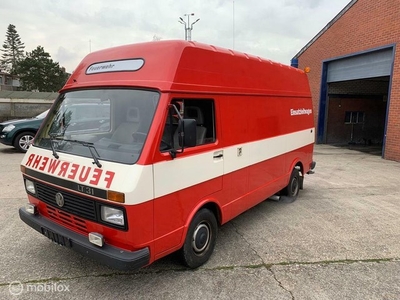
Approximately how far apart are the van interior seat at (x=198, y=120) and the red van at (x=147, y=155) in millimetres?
12

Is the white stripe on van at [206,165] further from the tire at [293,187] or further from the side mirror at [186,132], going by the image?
the tire at [293,187]

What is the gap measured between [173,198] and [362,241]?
290 cm

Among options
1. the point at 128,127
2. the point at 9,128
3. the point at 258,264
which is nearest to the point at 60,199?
the point at 128,127

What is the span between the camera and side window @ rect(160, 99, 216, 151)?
2992mm

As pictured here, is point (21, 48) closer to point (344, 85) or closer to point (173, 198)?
point (344, 85)

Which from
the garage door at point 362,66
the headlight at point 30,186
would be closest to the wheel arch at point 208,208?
Answer: the headlight at point 30,186

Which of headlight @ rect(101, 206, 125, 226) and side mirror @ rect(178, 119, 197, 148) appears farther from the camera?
side mirror @ rect(178, 119, 197, 148)

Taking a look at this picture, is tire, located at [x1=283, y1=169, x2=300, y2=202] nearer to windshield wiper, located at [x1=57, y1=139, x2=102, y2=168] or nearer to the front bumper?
the front bumper

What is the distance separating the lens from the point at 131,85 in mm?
3100

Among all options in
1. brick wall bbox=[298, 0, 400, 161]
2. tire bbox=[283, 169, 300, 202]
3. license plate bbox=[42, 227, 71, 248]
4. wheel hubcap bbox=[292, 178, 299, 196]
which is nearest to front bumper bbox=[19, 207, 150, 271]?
license plate bbox=[42, 227, 71, 248]

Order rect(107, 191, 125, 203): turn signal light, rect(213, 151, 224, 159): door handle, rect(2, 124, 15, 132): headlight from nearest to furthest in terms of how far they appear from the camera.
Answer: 1. rect(107, 191, 125, 203): turn signal light
2. rect(213, 151, 224, 159): door handle
3. rect(2, 124, 15, 132): headlight

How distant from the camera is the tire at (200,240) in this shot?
11.0 ft

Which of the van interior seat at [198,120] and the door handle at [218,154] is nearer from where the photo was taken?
the van interior seat at [198,120]

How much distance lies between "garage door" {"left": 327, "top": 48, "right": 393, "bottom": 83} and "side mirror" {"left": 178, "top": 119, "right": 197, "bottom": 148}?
34.8 feet
